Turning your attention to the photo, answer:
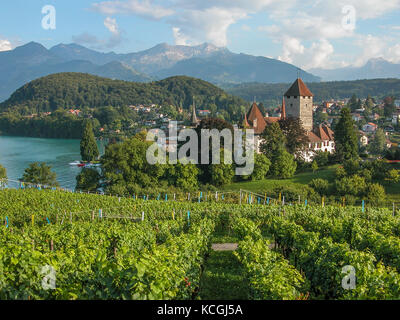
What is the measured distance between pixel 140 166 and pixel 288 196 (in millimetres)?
14264

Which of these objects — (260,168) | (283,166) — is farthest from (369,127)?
(260,168)

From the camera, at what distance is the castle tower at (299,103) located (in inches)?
2183

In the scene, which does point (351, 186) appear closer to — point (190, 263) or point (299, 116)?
point (190, 263)

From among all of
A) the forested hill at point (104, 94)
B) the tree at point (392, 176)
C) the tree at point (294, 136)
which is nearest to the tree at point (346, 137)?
the tree at point (294, 136)

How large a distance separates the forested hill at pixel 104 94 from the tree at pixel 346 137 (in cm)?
10360

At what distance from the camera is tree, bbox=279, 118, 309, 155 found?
1737 inches

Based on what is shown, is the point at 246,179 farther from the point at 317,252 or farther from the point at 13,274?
the point at 13,274

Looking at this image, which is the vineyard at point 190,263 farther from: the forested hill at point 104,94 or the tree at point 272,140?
the forested hill at point 104,94

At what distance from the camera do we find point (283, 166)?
38188 millimetres

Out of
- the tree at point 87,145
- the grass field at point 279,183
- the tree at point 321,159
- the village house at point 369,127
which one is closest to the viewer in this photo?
the grass field at point 279,183

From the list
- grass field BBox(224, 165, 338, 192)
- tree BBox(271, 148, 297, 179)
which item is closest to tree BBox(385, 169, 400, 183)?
grass field BBox(224, 165, 338, 192)

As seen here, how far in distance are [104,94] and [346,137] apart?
14382 centimetres

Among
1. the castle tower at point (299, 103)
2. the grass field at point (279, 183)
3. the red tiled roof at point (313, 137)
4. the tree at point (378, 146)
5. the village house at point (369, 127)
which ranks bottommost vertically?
the grass field at point (279, 183)
